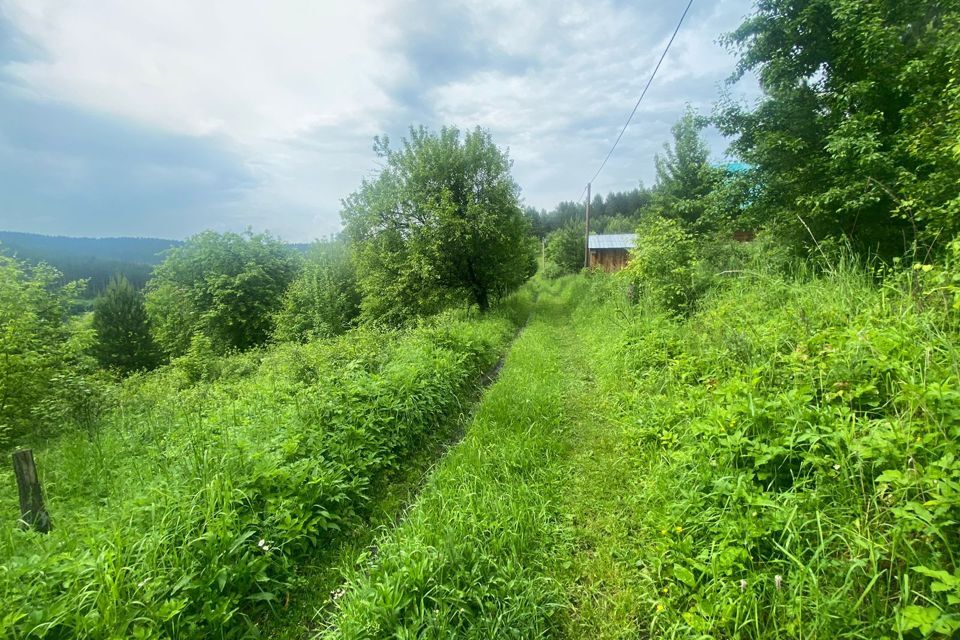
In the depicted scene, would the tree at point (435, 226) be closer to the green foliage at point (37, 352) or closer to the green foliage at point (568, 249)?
the green foliage at point (37, 352)

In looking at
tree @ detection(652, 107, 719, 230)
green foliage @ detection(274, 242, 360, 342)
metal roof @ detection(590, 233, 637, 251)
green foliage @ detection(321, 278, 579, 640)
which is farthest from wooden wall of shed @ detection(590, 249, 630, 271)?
green foliage @ detection(321, 278, 579, 640)

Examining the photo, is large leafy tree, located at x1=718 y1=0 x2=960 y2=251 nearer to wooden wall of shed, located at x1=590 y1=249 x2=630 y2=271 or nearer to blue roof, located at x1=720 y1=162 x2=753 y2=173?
blue roof, located at x1=720 y1=162 x2=753 y2=173

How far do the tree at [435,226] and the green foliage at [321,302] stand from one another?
133 inches

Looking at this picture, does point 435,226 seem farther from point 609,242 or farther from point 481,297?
point 609,242

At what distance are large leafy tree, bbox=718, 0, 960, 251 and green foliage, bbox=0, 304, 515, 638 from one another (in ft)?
24.0

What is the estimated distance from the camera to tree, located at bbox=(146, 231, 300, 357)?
2067 centimetres

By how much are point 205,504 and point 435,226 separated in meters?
12.6

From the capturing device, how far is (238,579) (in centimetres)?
230

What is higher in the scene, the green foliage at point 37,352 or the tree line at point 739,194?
the tree line at point 739,194

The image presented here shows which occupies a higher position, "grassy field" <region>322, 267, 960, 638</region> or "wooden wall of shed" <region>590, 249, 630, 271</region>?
"wooden wall of shed" <region>590, 249, 630, 271</region>

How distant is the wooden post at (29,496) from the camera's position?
2.38 m

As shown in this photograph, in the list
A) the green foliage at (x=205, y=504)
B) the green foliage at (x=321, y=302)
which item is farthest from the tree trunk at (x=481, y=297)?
the green foliage at (x=205, y=504)

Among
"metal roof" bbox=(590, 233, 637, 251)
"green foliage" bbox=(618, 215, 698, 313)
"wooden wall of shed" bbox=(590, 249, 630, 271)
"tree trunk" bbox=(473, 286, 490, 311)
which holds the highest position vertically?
"metal roof" bbox=(590, 233, 637, 251)

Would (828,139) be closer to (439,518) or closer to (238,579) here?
(439,518)
